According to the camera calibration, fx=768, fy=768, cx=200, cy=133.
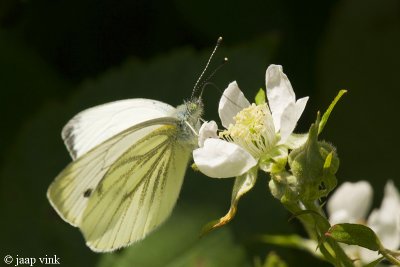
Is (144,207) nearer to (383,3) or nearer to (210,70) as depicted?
(210,70)

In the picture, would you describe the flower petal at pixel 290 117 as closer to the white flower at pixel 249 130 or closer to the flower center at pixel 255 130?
the white flower at pixel 249 130

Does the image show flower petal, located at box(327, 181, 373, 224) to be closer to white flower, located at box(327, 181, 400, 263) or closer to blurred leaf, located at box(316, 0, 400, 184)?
white flower, located at box(327, 181, 400, 263)

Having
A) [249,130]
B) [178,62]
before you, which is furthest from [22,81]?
[249,130]

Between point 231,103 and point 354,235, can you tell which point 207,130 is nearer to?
point 231,103

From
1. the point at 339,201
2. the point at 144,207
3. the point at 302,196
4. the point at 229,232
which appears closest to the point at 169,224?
the point at 229,232

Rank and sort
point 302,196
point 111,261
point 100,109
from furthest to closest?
point 111,261
point 100,109
point 302,196

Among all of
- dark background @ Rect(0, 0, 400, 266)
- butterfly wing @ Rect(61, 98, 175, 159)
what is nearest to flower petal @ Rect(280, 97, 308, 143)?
butterfly wing @ Rect(61, 98, 175, 159)
